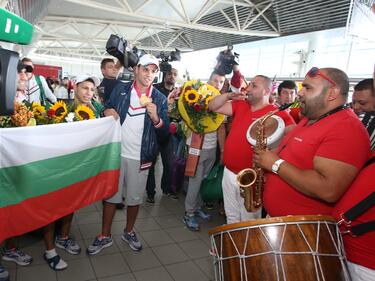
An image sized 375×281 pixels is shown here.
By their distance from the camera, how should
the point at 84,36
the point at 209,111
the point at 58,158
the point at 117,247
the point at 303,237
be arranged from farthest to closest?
the point at 84,36 < the point at 209,111 < the point at 117,247 < the point at 58,158 < the point at 303,237

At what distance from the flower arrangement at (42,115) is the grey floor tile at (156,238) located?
1495mm

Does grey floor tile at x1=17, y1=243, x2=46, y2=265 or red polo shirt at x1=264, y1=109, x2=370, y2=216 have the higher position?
red polo shirt at x1=264, y1=109, x2=370, y2=216

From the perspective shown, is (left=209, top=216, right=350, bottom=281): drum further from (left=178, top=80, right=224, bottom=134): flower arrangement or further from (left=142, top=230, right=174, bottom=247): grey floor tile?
(left=178, top=80, right=224, bottom=134): flower arrangement

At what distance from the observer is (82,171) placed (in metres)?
2.55

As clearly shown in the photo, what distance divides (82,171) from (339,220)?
6.59ft

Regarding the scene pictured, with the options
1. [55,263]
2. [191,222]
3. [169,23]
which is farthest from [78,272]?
[169,23]

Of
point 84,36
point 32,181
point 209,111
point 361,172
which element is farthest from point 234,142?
point 84,36

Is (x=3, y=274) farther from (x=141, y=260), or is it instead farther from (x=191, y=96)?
(x=191, y=96)

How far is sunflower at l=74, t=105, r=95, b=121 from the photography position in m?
2.60

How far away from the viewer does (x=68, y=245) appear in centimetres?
280

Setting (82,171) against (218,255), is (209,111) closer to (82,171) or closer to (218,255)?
(82,171)

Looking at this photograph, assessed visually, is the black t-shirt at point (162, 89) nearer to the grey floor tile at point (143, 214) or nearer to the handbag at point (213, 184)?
the handbag at point (213, 184)

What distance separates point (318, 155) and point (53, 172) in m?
1.90

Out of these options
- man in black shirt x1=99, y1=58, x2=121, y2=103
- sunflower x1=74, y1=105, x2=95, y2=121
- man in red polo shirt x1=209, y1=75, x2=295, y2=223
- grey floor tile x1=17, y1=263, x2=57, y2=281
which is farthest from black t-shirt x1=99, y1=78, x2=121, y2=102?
grey floor tile x1=17, y1=263, x2=57, y2=281
